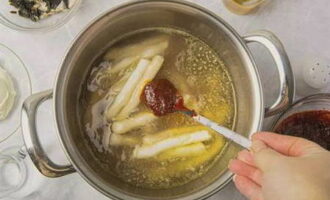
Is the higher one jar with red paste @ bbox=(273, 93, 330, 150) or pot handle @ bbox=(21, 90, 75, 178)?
pot handle @ bbox=(21, 90, 75, 178)

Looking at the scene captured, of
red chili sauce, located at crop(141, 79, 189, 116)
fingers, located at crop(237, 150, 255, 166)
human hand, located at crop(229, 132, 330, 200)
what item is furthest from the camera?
red chili sauce, located at crop(141, 79, 189, 116)

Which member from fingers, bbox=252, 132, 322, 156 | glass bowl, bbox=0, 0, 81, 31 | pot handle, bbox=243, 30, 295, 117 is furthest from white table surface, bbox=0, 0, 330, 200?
fingers, bbox=252, 132, 322, 156

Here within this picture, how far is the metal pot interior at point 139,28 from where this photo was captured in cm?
96

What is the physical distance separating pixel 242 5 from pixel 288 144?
39 centimetres

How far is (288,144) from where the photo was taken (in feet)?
2.77

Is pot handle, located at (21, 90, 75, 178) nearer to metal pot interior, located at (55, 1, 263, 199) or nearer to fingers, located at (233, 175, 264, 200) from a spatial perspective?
metal pot interior, located at (55, 1, 263, 199)

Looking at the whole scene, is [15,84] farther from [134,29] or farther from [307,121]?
[307,121]

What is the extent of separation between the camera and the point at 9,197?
43.3 inches

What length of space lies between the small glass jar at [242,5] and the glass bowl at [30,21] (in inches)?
13.4

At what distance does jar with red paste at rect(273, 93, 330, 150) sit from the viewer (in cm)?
107

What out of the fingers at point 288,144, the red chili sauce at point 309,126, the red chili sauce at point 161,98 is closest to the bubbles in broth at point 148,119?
the red chili sauce at point 161,98

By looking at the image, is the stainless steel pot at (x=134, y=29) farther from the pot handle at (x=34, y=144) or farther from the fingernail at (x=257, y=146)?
the fingernail at (x=257, y=146)

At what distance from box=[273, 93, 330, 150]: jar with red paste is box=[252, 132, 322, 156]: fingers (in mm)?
232

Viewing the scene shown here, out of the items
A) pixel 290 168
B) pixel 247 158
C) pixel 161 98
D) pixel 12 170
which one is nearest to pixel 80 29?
pixel 161 98
